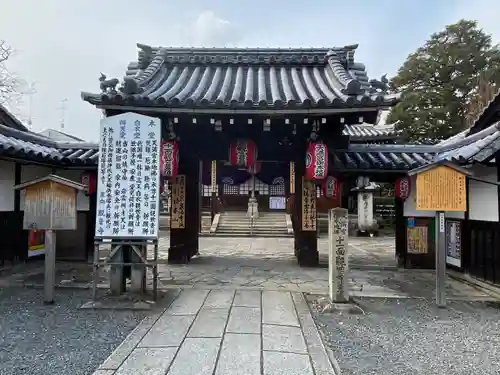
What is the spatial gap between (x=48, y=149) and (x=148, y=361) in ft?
27.5

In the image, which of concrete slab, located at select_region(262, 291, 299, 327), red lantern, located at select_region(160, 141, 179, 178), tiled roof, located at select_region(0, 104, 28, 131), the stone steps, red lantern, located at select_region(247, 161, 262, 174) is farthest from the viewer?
the stone steps

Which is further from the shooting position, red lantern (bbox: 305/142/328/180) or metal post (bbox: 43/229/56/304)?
red lantern (bbox: 305/142/328/180)

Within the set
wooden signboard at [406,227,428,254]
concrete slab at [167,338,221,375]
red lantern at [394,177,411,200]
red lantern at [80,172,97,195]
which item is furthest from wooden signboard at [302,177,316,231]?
concrete slab at [167,338,221,375]

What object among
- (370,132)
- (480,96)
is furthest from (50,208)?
(480,96)

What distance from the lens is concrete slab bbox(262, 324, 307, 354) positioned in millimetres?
4605

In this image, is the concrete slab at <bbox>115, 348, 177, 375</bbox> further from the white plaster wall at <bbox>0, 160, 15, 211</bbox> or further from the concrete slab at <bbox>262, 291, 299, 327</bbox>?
the white plaster wall at <bbox>0, 160, 15, 211</bbox>

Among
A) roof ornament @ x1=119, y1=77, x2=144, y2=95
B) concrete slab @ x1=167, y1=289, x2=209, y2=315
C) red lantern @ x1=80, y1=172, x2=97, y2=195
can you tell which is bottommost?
concrete slab @ x1=167, y1=289, x2=209, y2=315

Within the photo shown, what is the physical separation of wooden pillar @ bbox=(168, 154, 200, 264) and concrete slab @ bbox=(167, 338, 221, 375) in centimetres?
613

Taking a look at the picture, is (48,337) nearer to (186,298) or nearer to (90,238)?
(186,298)

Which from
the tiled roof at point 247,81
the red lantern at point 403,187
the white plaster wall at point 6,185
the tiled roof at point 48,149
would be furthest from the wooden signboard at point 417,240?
the white plaster wall at point 6,185

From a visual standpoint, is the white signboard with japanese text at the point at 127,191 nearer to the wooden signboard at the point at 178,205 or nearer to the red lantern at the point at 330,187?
the wooden signboard at the point at 178,205

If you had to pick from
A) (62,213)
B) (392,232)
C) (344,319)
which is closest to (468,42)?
(392,232)

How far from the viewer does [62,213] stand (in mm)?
6652

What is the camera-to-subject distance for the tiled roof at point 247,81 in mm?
7473
